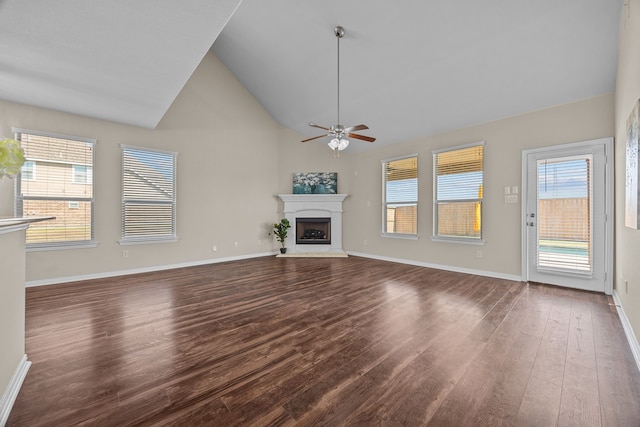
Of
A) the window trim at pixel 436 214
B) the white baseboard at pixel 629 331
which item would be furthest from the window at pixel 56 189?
the white baseboard at pixel 629 331

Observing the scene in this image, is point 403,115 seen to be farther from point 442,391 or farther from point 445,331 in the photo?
point 442,391

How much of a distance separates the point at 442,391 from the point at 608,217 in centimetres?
372

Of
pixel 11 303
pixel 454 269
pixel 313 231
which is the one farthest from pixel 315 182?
pixel 11 303

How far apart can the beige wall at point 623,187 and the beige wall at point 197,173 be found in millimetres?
6098

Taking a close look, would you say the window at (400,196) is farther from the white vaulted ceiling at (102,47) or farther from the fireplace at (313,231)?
the white vaulted ceiling at (102,47)

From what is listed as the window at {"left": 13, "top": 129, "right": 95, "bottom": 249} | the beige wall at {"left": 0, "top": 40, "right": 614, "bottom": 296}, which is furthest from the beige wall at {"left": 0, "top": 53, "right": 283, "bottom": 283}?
the window at {"left": 13, "top": 129, "right": 95, "bottom": 249}

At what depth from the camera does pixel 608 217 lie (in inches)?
141

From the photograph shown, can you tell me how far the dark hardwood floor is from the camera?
1497mm

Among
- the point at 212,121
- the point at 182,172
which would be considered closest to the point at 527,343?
the point at 182,172

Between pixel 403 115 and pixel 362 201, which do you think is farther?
pixel 362 201

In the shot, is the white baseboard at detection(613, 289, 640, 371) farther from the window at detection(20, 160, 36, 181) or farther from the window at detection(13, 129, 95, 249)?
the window at detection(20, 160, 36, 181)

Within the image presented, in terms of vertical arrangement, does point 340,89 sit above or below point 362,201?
above

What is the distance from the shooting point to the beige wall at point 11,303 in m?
1.47

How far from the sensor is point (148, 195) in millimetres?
5074
